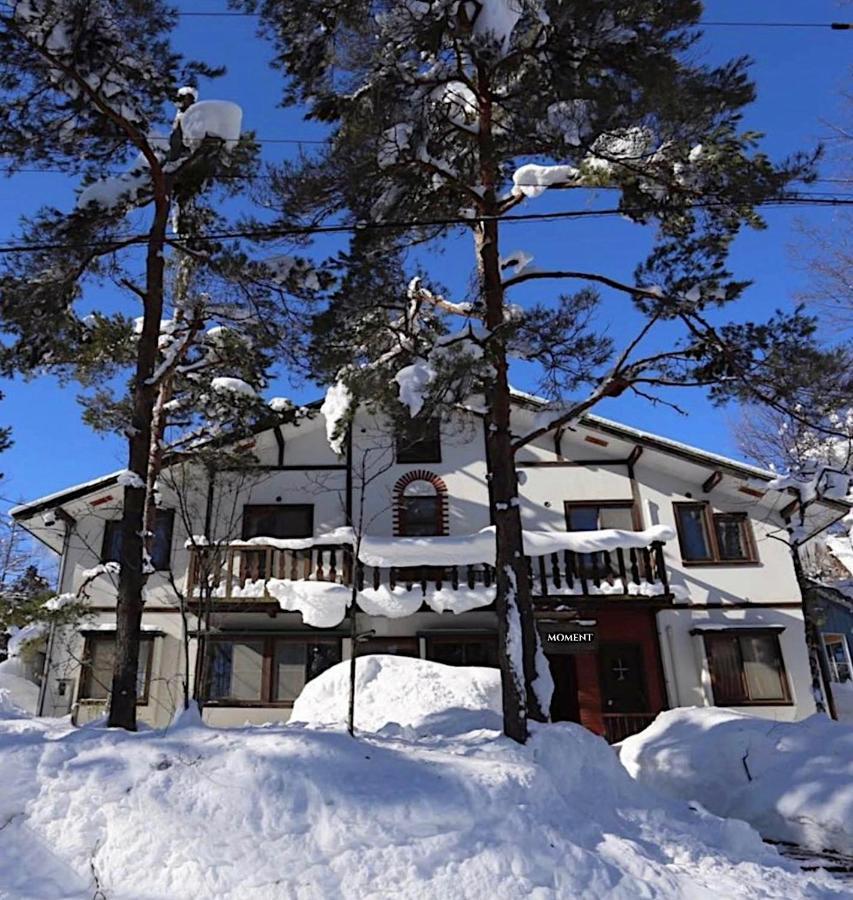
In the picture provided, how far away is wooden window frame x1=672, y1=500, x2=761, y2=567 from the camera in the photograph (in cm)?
1544

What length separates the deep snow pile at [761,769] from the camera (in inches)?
295

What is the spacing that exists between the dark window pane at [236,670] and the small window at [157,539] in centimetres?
223

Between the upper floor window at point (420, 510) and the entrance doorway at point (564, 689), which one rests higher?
the upper floor window at point (420, 510)

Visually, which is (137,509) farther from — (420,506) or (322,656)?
(420,506)

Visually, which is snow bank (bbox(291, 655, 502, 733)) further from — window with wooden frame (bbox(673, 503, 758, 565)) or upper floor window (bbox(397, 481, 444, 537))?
window with wooden frame (bbox(673, 503, 758, 565))

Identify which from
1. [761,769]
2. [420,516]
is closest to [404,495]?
[420,516]

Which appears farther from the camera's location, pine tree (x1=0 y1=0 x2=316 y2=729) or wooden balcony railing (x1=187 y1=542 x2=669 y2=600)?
wooden balcony railing (x1=187 y1=542 x2=669 y2=600)

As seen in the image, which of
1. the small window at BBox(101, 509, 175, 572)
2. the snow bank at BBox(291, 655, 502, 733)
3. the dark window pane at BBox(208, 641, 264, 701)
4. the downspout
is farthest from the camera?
the small window at BBox(101, 509, 175, 572)

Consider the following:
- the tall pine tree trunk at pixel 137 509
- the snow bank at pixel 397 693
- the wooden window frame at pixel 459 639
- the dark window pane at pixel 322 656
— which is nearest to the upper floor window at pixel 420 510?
the wooden window frame at pixel 459 639

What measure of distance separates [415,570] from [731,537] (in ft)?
22.4

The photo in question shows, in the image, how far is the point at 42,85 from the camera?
8.53m

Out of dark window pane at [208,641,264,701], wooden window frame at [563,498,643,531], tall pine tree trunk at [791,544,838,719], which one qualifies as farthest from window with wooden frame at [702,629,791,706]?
dark window pane at [208,641,264,701]

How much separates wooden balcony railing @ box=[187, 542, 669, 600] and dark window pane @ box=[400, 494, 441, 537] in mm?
1386

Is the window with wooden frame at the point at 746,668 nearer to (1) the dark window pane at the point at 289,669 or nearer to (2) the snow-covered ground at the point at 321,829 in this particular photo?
(1) the dark window pane at the point at 289,669
